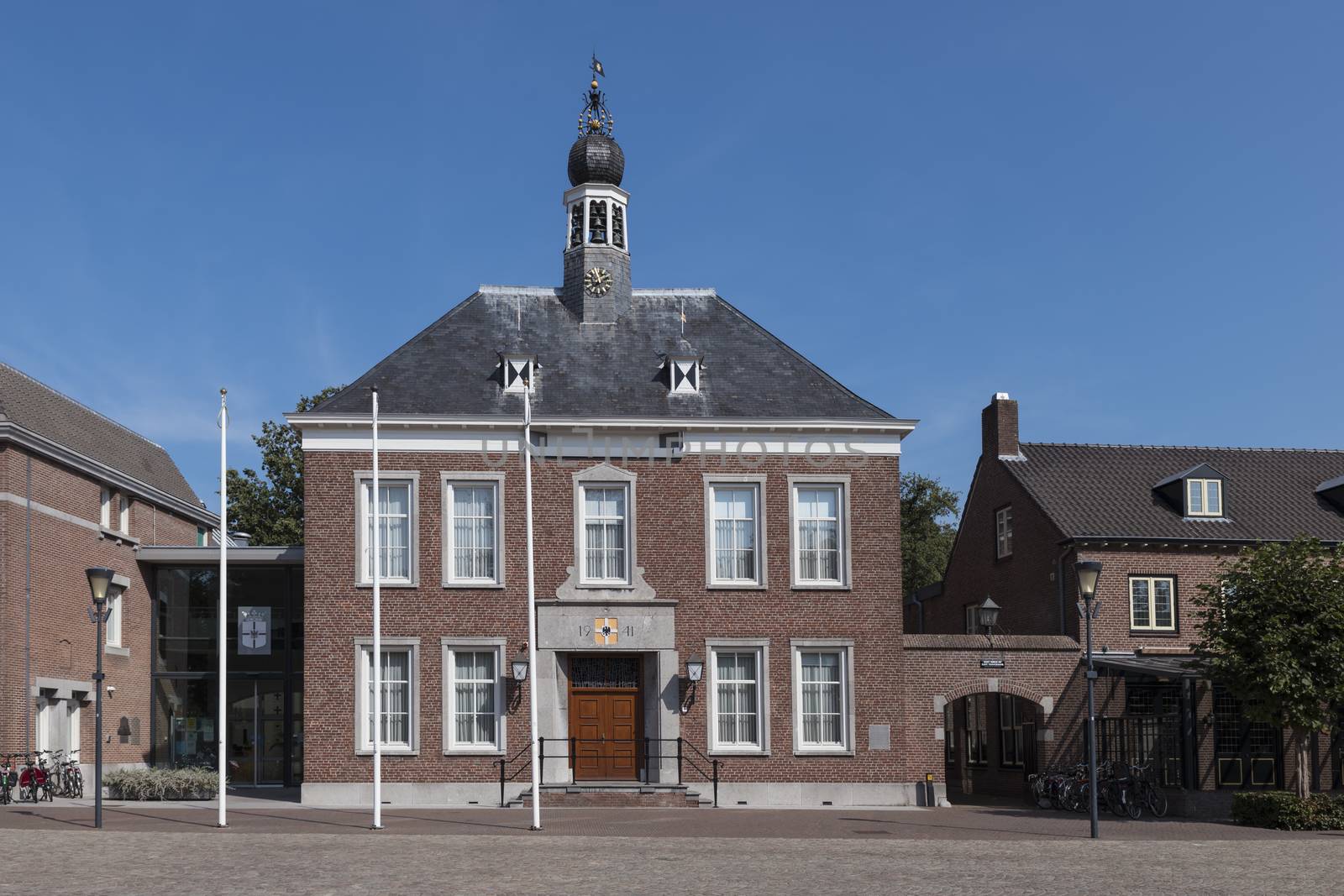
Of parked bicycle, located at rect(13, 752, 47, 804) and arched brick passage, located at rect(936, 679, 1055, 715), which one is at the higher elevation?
arched brick passage, located at rect(936, 679, 1055, 715)

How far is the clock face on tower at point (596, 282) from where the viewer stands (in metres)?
33.5

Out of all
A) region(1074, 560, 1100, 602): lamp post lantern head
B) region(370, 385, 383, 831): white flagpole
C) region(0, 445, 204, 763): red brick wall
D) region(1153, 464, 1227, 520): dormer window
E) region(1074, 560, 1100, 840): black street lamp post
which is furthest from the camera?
region(1153, 464, 1227, 520): dormer window

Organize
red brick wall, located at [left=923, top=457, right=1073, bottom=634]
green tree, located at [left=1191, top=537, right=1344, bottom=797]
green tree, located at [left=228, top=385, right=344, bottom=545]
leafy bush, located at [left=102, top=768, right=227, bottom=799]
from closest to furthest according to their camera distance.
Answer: green tree, located at [left=1191, top=537, right=1344, bottom=797], leafy bush, located at [left=102, top=768, right=227, bottom=799], red brick wall, located at [left=923, top=457, right=1073, bottom=634], green tree, located at [left=228, top=385, right=344, bottom=545]

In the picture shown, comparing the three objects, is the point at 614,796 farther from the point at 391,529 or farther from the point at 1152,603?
the point at 1152,603

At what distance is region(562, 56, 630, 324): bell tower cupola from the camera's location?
33.5 metres

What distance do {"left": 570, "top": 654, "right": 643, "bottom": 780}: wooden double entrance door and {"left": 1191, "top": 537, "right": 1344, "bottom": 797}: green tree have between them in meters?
11.1

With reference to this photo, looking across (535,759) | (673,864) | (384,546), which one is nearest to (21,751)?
(384,546)

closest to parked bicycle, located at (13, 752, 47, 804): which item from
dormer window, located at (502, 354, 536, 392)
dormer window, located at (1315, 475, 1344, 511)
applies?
dormer window, located at (502, 354, 536, 392)

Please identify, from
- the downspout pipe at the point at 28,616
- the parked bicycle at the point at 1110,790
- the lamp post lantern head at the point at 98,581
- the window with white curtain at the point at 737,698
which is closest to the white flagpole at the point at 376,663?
the lamp post lantern head at the point at 98,581

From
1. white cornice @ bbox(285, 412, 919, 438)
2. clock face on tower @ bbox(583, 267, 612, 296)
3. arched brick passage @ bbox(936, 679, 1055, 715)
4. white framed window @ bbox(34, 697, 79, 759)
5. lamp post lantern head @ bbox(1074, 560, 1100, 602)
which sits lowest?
white framed window @ bbox(34, 697, 79, 759)

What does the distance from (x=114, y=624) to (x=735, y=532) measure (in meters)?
15.0

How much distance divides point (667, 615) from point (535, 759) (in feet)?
21.2

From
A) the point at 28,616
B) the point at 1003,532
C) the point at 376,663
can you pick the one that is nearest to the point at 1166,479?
the point at 1003,532

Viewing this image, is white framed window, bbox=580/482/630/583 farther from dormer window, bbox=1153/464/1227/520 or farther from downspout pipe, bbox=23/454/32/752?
dormer window, bbox=1153/464/1227/520
